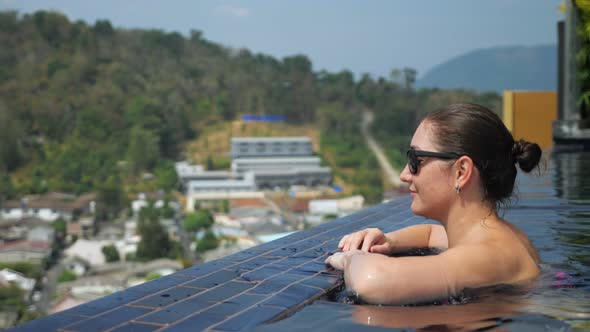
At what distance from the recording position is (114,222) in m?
35.5

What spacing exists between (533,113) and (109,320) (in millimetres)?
7005

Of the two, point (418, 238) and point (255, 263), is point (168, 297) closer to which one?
point (255, 263)

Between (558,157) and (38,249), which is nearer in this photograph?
(558,157)

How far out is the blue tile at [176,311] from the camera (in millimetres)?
1069

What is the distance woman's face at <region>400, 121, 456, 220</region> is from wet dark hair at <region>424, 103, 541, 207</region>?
0.07 ft

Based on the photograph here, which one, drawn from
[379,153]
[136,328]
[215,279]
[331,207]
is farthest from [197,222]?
[136,328]

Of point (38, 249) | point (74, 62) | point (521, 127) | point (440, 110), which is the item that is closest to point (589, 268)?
point (440, 110)

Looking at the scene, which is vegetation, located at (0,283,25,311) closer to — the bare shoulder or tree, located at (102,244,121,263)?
tree, located at (102,244,121,263)

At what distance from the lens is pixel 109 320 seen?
106 cm

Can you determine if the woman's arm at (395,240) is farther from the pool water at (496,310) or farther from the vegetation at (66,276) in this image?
the vegetation at (66,276)

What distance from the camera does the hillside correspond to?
429ft

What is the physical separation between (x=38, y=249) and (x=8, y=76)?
20664 mm

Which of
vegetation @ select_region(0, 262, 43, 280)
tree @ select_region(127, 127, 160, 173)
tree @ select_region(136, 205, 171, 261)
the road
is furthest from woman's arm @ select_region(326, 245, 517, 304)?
tree @ select_region(127, 127, 160, 173)

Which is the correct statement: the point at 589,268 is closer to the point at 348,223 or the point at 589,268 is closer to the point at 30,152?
the point at 348,223
